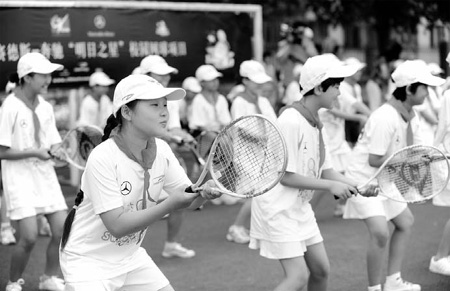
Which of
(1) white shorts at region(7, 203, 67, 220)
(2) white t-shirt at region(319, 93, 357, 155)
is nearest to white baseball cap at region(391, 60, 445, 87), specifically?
(1) white shorts at region(7, 203, 67, 220)

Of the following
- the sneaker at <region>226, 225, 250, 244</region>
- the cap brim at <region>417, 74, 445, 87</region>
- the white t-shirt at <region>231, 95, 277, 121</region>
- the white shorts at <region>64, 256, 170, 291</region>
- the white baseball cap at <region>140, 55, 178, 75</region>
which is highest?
the white baseball cap at <region>140, 55, 178, 75</region>

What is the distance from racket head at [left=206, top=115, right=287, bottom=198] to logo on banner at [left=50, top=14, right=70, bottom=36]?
268 inches

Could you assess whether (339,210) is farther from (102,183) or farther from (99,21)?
(102,183)

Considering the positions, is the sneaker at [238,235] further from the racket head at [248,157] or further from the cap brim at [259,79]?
the racket head at [248,157]

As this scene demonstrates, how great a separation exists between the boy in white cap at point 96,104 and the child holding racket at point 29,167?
4128 mm

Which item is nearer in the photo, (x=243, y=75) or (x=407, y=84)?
(x=407, y=84)

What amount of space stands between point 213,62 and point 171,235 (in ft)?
15.1

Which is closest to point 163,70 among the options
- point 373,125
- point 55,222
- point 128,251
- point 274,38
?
Answer: point 55,222

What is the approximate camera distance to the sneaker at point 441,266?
7703mm

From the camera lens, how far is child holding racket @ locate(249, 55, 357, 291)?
5.83 metres

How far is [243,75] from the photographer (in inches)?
420

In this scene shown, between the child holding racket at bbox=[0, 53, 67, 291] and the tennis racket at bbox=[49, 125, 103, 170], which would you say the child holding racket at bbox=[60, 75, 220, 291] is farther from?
the tennis racket at bbox=[49, 125, 103, 170]

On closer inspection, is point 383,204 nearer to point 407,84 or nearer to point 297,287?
point 407,84

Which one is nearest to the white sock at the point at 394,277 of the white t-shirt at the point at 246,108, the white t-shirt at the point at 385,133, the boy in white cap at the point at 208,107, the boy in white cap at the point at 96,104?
the white t-shirt at the point at 385,133
